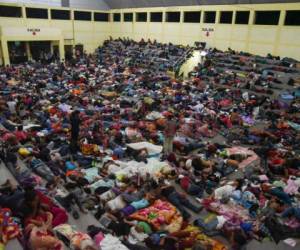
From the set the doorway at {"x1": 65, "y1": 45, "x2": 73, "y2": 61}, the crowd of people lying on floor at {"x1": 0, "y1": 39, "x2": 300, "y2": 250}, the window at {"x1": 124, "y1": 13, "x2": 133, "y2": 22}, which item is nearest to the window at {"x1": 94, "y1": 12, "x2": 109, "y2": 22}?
the window at {"x1": 124, "y1": 13, "x2": 133, "y2": 22}

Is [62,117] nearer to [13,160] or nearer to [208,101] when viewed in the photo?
[13,160]

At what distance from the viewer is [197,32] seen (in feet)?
83.0

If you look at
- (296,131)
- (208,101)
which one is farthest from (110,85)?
(296,131)

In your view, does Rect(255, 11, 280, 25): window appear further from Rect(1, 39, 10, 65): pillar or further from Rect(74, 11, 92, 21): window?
Rect(1, 39, 10, 65): pillar

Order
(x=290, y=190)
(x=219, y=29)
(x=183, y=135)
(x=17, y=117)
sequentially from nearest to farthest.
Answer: (x=290, y=190), (x=183, y=135), (x=17, y=117), (x=219, y=29)

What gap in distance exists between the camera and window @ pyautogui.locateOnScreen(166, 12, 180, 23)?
26750 millimetres

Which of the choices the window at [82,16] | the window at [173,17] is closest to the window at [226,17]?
the window at [173,17]

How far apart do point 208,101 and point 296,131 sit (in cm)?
467

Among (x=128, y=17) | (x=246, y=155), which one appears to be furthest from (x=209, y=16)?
(x=246, y=155)

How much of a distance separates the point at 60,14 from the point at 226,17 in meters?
17.3

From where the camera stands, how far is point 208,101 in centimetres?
1450

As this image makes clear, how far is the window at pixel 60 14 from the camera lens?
92.7 feet

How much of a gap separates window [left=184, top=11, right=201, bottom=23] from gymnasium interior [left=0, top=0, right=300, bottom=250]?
90mm

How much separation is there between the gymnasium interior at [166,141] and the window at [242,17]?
11 cm
